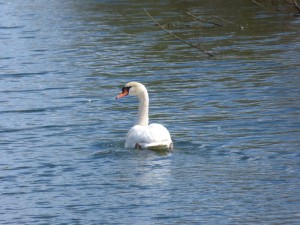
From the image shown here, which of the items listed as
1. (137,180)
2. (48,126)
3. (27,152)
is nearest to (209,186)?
(137,180)

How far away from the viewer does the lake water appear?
12.5 metres

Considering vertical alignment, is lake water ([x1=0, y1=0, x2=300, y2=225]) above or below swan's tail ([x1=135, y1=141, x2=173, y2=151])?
below

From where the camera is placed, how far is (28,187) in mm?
13688

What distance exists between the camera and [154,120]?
60.3 ft

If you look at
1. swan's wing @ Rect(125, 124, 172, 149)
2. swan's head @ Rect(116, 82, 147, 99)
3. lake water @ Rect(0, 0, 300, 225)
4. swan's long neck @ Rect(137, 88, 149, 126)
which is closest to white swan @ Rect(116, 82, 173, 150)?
swan's wing @ Rect(125, 124, 172, 149)

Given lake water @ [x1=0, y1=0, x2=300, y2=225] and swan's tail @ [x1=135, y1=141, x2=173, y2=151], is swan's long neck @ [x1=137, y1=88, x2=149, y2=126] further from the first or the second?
swan's tail @ [x1=135, y1=141, x2=173, y2=151]

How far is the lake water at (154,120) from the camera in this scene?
12.5 m

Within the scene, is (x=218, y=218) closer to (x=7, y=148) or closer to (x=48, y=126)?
(x=7, y=148)

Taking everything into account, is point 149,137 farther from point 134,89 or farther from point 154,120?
point 154,120

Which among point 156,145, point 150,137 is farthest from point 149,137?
point 156,145

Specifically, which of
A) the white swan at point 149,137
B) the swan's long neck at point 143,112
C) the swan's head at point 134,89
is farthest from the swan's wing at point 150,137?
the swan's head at point 134,89

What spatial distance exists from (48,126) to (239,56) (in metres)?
8.15

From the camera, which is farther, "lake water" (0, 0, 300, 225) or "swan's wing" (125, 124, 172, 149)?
"swan's wing" (125, 124, 172, 149)

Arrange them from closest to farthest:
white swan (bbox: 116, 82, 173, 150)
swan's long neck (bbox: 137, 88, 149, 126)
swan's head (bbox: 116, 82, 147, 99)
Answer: white swan (bbox: 116, 82, 173, 150) → swan's long neck (bbox: 137, 88, 149, 126) → swan's head (bbox: 116, 82, 147, 99)
